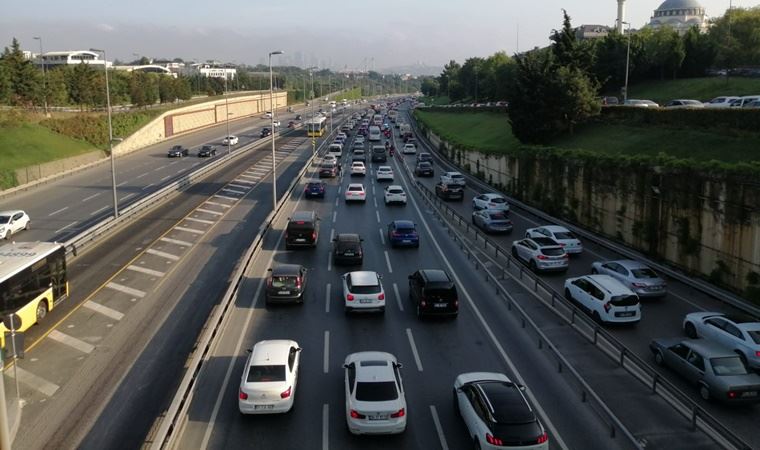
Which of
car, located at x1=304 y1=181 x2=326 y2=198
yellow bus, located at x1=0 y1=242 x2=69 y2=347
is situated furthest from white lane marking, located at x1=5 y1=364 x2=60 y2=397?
car, located at x1=304 y1=181 x2=326 y2=198

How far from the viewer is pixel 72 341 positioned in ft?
68.9

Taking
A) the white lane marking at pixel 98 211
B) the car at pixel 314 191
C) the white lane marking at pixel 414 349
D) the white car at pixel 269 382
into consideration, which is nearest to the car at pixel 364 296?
the white lane marking at pixel 414 349

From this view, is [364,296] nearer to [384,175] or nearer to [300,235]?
[300,235]

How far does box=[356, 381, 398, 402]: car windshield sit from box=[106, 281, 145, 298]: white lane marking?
45.6 feet

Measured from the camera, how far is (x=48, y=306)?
75.3ft

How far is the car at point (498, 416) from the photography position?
44.0 ft

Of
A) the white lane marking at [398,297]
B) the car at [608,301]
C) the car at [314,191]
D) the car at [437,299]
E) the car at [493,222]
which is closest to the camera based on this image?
the car at [608,301]

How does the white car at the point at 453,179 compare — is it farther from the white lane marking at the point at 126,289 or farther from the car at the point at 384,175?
the white lane marking at the point at 126,289

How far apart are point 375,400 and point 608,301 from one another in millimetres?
11182

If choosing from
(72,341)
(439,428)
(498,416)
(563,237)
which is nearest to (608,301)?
(439,428)

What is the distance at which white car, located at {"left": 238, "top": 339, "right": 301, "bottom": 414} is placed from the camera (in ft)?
50.9

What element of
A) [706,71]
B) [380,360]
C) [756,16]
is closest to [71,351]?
[380,360]

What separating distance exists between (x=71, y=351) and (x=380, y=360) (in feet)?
34.5

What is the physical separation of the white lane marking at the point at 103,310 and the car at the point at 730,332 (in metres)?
20.0
